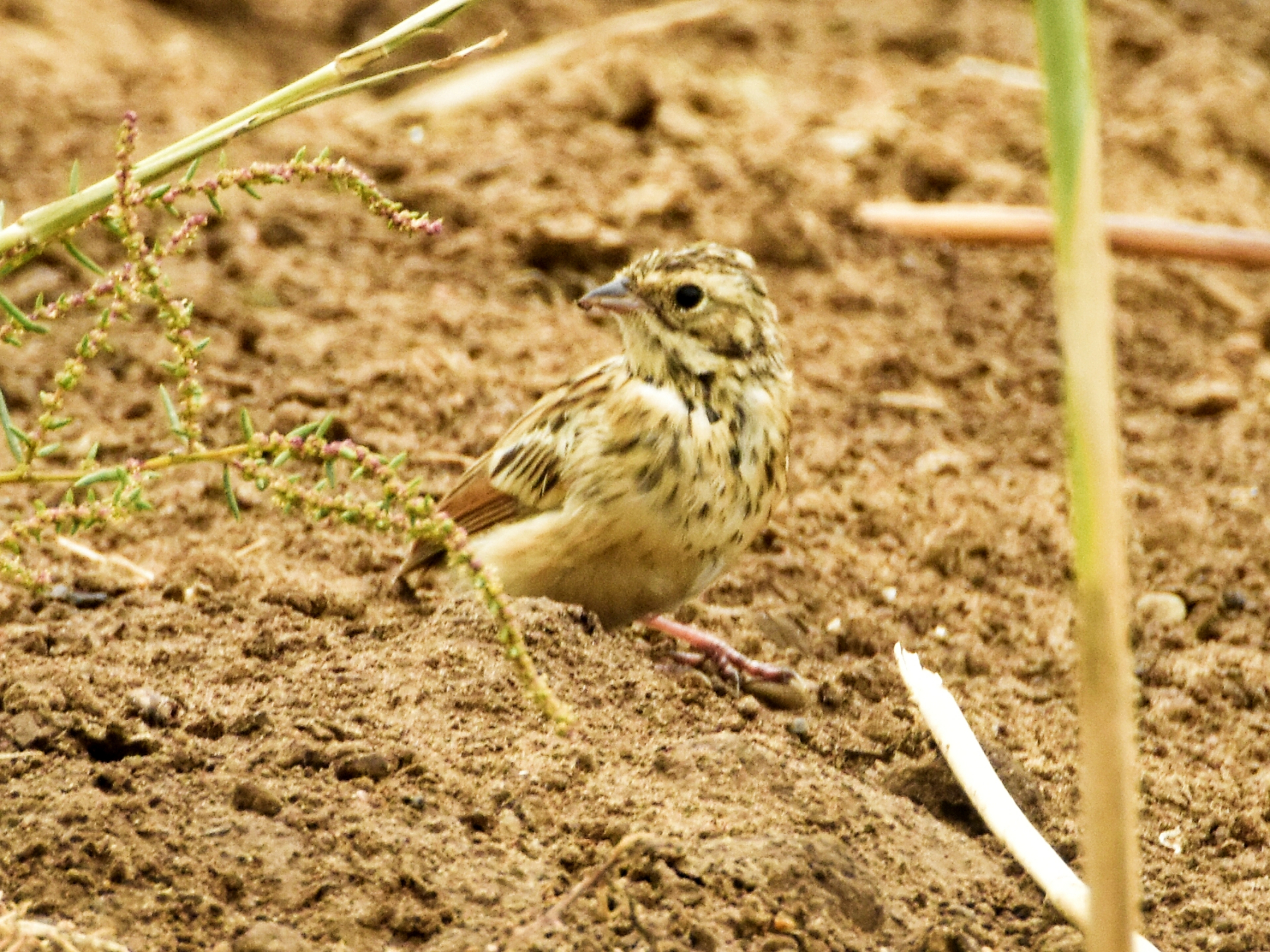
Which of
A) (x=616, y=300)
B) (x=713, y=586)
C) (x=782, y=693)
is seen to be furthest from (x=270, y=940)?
(x=713, y=586)

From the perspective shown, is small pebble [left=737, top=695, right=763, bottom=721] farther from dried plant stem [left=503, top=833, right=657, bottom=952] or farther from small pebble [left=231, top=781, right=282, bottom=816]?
small pebble [left=231, top=781, right=282, bottom=816]

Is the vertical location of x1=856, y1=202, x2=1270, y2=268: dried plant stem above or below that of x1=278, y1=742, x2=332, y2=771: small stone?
above

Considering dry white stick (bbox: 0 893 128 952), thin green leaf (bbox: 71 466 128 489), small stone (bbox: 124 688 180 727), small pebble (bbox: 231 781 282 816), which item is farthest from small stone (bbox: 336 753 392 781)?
thin green leaf (bbox: 71 466 128 489)

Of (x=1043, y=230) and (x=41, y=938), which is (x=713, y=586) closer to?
(x=41, y=938)

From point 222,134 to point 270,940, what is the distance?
155 centimetres

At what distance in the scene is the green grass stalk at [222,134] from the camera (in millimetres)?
3389

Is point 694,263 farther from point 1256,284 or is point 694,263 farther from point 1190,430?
point 1256,284

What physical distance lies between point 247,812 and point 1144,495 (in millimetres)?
3889

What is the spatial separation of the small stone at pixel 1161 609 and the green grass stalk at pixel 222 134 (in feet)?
10.7

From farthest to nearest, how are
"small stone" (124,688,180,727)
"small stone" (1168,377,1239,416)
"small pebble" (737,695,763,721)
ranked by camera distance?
"small stone" (1168,377,1239,416) → "small pebble" (737,695,763,721) → "small stone" (124,688,180,727)

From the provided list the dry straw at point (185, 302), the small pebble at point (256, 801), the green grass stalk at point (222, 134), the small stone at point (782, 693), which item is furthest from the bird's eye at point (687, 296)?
the small pebble at point (256, 801)

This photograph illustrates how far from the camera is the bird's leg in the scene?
4.89 meters

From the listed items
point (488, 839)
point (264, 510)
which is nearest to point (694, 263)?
point (264, 510)

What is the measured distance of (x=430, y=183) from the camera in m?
8.10
